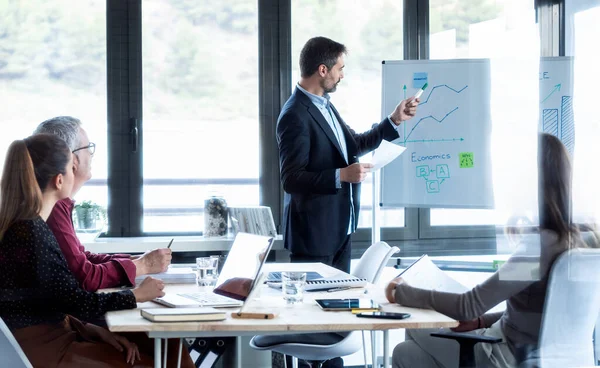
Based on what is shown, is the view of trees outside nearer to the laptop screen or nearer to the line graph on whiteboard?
the line graph on whiteboard

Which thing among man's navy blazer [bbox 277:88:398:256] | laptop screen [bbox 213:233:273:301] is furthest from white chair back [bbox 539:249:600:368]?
man's navy blazer [bbox 277:88:398:256]

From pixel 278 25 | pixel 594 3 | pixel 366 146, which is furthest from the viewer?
pixel 278 25

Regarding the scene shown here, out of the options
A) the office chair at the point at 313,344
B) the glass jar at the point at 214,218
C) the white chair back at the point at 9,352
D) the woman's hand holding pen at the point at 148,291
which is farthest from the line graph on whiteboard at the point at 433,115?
the white chair back at the point at 9,352

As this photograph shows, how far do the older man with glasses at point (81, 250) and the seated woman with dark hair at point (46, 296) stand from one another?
4.3 inches

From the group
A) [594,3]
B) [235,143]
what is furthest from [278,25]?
Answer: [594,3]

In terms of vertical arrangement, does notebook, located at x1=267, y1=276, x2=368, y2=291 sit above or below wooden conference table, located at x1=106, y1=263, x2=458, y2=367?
above

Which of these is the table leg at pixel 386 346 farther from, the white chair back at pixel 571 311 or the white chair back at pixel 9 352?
the white chair back at pixel 9 352

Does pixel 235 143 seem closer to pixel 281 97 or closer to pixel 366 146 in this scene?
pixel 281 97

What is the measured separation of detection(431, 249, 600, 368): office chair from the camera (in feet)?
7.37

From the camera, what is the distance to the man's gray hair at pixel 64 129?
2.67m

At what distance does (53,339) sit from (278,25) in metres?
2.39

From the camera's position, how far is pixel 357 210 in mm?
3721

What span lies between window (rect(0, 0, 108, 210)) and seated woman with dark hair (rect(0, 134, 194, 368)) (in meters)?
1.21

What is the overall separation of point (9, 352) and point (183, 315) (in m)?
0.42
